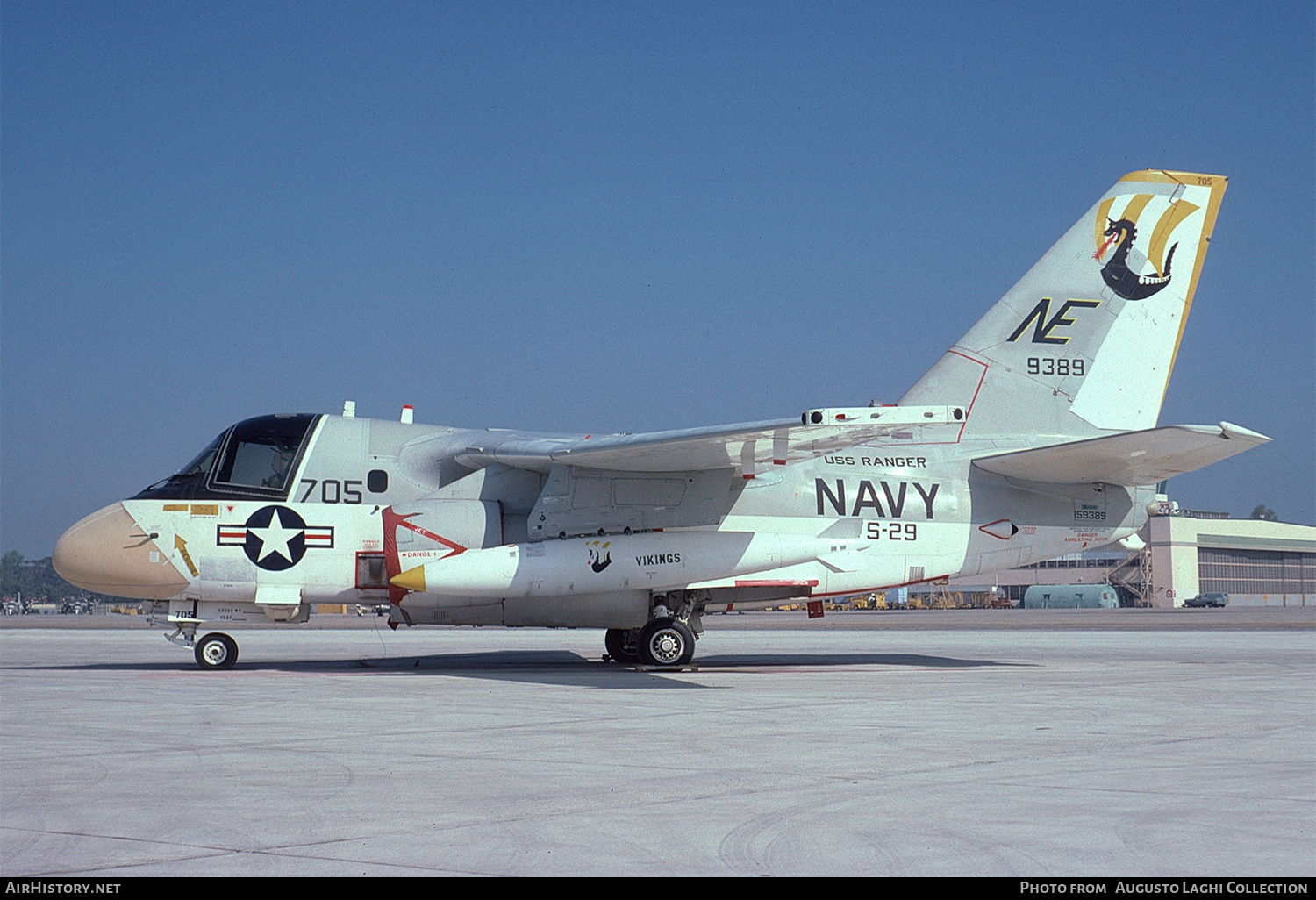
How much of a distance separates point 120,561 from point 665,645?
24.5ft

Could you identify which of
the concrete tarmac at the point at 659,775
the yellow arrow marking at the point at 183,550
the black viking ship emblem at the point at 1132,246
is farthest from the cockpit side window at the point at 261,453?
the black viking ship emblem at the point at 1132,246

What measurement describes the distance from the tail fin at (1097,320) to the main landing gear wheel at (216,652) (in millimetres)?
10717

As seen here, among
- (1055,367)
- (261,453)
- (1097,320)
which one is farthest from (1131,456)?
(261,453)

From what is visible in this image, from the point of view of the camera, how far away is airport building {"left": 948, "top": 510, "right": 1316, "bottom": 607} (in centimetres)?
9100

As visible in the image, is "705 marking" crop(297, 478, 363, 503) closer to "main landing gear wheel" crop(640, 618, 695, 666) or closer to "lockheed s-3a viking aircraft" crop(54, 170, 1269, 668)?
"lockheed s-3a viking aircraft" crop(54, 170, 1269, 668)

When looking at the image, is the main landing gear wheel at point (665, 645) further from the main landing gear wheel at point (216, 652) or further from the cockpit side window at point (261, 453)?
the main landing gear wheel at point (216, 652)

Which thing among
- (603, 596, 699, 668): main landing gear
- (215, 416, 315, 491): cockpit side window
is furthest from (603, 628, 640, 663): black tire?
(215, 416, 315, 491): cockpit side window

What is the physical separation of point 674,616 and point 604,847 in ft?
37.2

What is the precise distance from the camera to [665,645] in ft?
52.6

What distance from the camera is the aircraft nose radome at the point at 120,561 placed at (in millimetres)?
15570

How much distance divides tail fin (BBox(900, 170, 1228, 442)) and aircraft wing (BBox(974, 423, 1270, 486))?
0.82m

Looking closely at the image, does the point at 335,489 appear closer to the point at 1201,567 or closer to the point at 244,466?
the point at 244,466
